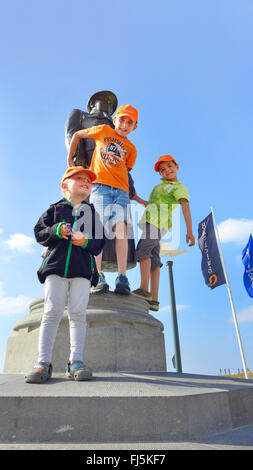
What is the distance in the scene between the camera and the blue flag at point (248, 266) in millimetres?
10773

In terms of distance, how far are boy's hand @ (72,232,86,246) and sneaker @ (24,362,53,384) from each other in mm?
923

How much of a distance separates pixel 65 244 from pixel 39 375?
3.25 ft

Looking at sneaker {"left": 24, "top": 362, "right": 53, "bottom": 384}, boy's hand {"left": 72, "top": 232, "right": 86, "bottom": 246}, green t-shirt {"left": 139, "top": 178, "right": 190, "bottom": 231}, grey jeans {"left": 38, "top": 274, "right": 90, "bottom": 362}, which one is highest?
green t-shirt {"left": 139, "top": 178, "right": 190, "bottom": 231}

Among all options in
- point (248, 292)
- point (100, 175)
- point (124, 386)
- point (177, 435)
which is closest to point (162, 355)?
point (124, 386)

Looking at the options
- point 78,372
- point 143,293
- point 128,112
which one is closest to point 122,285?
point 143,293

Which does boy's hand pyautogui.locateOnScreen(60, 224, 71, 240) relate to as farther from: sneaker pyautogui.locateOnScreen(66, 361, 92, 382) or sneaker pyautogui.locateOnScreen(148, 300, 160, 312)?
sneaker pyautogui.locateOnScreen(148, 300, 160, 312)

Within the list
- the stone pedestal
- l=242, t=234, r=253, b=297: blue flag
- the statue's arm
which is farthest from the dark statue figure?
l=242, t=234, r=253, b=297: blue flag

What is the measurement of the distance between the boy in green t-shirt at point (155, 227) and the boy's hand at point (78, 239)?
1.84 m

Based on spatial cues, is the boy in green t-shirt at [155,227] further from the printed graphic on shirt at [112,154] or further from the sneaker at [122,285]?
the printed graphic on shirt at [112,154]

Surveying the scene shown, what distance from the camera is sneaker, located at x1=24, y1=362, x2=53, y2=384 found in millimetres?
2131

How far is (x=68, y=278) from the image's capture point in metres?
2.52

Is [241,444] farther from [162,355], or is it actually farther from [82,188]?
[82,188]

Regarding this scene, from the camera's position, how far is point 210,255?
10945 mm

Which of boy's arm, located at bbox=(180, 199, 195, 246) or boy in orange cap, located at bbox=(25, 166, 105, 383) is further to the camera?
boy's arm, located at bbox=(180, 199, 195, 246)
